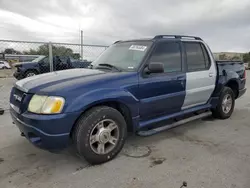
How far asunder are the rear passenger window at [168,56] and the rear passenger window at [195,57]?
0.91 feet

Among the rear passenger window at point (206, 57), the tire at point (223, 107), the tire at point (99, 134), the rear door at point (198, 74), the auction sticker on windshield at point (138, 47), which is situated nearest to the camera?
the tire at point (99, 134)

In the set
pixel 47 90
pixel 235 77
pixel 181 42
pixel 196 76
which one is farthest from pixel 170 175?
pixel 235 77

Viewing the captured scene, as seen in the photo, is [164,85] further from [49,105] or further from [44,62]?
[44,62]

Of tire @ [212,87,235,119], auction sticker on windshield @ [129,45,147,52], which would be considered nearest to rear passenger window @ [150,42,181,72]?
auction sticker on windshield @ [129,45,147,52]

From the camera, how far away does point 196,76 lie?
449 centimetres

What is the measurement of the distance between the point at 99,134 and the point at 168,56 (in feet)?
6.08

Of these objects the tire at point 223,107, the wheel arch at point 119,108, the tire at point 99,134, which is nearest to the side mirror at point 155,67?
the wheel arch at point 119,108

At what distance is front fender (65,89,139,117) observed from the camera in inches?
116

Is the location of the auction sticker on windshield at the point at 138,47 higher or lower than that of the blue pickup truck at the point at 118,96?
higher

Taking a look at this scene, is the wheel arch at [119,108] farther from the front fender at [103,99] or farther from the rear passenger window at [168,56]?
the rear passenger window at [168,56]

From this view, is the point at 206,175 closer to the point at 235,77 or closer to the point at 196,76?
the point at 196,76

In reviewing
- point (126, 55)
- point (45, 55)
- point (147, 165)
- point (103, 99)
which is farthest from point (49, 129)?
point (45, 55)

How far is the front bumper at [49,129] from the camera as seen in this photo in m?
2.85

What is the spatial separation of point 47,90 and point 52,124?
441mm
